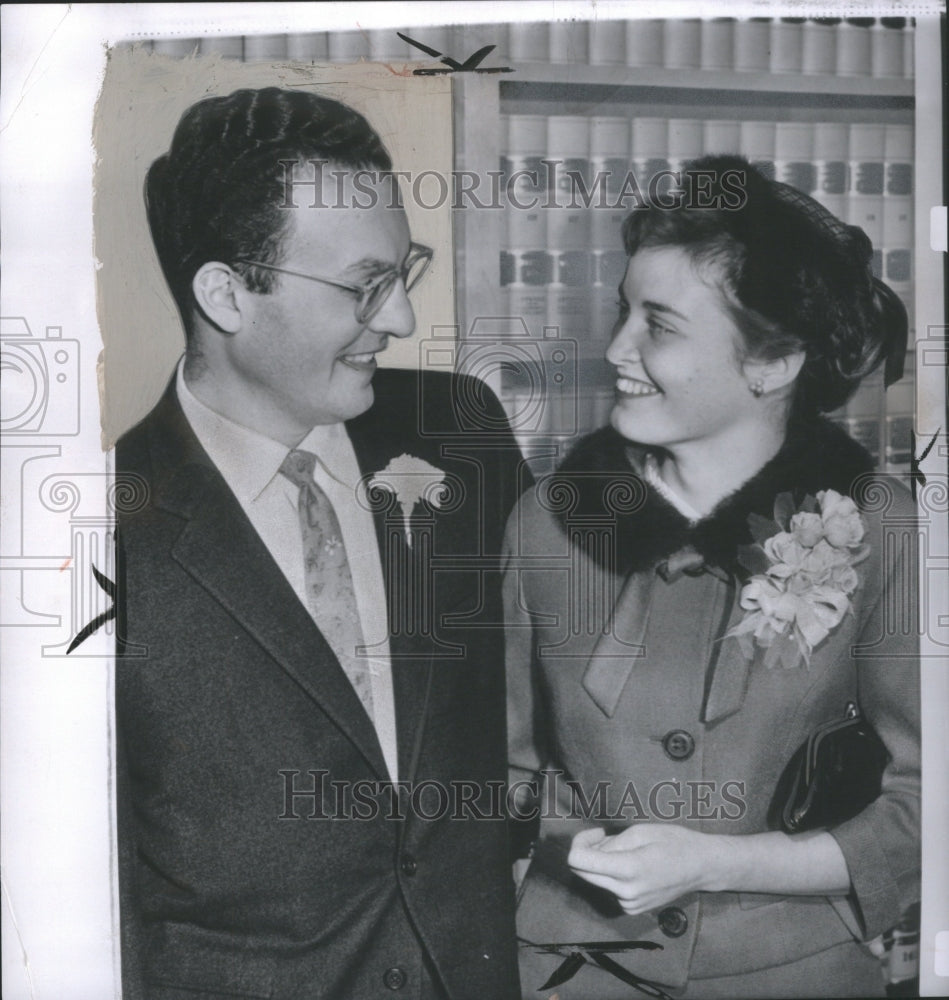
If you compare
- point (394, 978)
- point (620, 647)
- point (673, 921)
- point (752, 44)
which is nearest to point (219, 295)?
point (620, 647)

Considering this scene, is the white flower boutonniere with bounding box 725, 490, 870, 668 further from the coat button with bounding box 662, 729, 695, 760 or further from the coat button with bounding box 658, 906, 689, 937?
the coat button with bounding box 658, 906, 689, 937

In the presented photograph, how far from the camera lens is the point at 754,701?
1560 millimetres

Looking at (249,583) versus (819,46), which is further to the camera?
(819,46)

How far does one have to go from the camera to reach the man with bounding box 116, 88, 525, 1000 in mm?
1521

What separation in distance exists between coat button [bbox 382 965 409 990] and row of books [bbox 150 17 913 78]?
1.28 metres

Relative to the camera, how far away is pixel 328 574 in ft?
5.06

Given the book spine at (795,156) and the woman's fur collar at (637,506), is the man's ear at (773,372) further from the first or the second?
the book spine at (795,156)

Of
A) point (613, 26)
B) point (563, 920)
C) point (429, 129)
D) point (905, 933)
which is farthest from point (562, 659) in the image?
point (613, 26)

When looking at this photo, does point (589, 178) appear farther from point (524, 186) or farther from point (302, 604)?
point (302, 604)

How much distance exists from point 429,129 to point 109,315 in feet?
1.70

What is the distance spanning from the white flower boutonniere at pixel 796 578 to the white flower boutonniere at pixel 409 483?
441mm

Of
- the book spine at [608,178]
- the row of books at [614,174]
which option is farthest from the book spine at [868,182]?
the book spine at [608,178]

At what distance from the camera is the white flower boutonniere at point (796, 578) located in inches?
61.7

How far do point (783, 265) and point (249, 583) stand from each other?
0.86m
